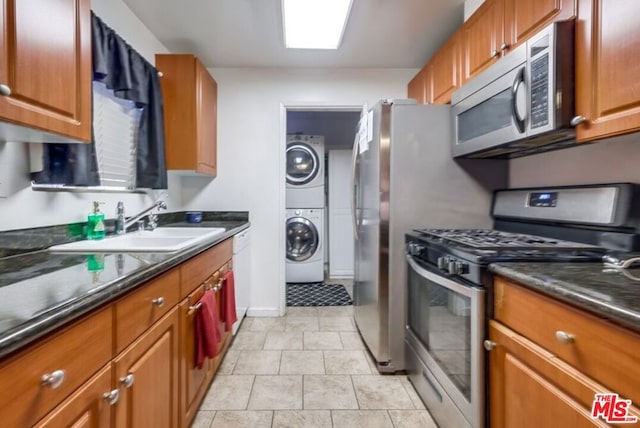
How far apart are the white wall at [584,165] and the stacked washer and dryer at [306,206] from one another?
8.66 ft

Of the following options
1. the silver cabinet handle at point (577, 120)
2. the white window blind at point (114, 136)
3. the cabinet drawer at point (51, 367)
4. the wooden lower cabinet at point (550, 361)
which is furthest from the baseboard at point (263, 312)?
the silver cabinet handle at point (577, 120)

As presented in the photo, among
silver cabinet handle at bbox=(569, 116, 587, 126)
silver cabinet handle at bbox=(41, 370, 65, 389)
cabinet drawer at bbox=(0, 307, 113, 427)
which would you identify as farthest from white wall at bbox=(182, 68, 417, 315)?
silver cabinet handle at bbox=(41, 370, 65, 389)

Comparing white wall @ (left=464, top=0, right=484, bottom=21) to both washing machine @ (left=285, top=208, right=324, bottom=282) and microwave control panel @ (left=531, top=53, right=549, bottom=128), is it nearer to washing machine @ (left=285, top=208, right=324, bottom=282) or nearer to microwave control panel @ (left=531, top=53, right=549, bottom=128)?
microwave control panel @ (left=531, top=53, right=549, bottom=128)

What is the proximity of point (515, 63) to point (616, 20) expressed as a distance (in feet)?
1.28

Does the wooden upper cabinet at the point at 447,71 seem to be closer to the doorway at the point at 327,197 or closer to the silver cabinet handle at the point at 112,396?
the doorway at the point at 327,197

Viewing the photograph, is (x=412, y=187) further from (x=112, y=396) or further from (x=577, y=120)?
(x=112, y=396)

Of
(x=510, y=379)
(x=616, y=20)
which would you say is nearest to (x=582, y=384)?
(x=510, y=379)

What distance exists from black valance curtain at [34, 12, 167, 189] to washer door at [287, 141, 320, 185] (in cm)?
210

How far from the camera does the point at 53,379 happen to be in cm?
66

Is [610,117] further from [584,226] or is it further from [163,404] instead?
[163,404]

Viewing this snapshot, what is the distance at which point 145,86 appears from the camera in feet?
7.13

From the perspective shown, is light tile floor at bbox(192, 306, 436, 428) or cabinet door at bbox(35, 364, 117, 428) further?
light tile floor at bbox(192, 306, 436, 428)

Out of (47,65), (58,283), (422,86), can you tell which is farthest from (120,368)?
(422,86)

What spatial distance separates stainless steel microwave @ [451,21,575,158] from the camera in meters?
1.20
